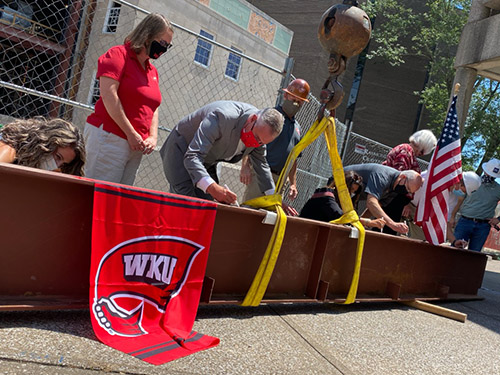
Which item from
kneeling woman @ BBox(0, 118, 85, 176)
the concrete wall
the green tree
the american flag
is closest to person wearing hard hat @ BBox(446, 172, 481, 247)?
the american flag

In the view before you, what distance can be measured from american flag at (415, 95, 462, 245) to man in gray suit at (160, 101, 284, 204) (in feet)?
7.76

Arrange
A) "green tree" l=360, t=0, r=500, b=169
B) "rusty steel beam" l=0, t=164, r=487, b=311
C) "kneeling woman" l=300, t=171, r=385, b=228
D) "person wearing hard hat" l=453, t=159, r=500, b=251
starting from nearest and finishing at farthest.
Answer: "rusty steel beam" l=0, t=164, r=487, b=311, "kneeling woman" l=300, t=171, r=385, b=228, "person wearing hard hat" l=453, t=159, r=500, b=251, "green tree" l=360, t=0, r=500, b=169

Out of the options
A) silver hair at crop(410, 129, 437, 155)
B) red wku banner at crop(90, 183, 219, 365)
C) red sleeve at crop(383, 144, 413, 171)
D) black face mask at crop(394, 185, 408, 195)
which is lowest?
red wku banner at crop(90, 183, 219, 365)

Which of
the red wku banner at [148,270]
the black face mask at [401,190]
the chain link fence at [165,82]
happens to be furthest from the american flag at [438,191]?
the red wku banner at [148,270]

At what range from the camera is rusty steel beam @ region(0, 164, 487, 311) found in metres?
2.30

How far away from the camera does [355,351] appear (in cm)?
304

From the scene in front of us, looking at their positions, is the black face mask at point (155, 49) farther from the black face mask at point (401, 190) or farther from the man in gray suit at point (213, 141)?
the black face mask at point (401, 190)

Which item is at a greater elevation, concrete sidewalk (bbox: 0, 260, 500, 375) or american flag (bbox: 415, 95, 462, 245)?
american flag (bbox: 415, 95, 462, 245)

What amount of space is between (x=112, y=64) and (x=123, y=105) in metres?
0.32

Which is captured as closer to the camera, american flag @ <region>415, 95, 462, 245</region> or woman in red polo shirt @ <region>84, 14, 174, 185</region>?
woman in red polo shirt @ <region>84, 14, 174, 185</region>

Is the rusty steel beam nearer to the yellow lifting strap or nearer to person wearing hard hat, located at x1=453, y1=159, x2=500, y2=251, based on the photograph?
the yellow lifting strap

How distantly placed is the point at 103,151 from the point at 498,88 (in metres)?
23.4

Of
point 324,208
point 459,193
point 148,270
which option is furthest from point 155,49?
point 459,193

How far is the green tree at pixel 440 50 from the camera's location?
2186cm
